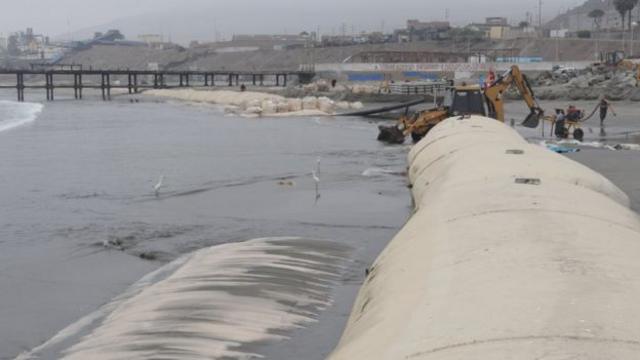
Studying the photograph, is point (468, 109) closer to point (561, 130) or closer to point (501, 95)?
point (501, 95)

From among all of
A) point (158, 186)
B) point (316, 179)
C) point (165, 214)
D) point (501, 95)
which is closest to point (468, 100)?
point (501, 95)

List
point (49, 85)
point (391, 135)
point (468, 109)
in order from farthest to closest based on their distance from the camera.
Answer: point (49, 85)
point (391, 135)
point (468, 109)

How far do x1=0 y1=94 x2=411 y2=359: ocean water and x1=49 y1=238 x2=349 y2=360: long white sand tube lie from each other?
16 centimetres

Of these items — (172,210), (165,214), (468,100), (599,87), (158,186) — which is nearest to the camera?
(165,214)

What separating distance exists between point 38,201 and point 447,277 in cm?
1694

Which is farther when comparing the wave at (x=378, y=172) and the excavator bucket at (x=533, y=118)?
the excavator bucket at (x=533, y=118)

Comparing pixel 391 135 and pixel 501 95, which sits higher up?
pixel 501 95

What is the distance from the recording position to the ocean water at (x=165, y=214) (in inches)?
425

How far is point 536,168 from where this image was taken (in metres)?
10.0

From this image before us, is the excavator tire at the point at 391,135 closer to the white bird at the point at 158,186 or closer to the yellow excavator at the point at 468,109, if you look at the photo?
the yellow excavator at the point at 468,109

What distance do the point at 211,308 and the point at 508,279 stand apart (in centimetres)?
517

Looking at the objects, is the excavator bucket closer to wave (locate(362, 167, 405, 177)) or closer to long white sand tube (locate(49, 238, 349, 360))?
wave (locate(362, 167, 405, 177))

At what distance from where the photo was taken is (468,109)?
29.7m

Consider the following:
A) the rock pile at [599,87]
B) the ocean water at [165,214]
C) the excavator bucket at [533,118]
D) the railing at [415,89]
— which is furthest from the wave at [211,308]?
the railing at [415,89]
